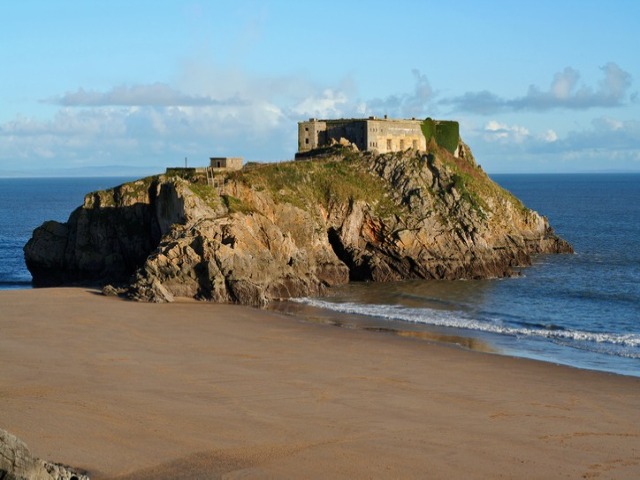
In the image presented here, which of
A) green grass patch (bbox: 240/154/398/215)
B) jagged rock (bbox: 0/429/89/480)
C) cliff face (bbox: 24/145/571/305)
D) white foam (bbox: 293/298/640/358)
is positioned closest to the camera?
jagged rock (bbox: 0/429/89/480)

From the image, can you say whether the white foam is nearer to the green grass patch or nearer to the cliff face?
the cliff face

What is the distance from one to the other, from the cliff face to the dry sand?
26.7 ft

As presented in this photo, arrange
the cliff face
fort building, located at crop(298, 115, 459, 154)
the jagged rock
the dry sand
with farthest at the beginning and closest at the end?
fort building, located at crop(298, 115, 459, 154)
the cliff face
the dry sand
the jagged rock

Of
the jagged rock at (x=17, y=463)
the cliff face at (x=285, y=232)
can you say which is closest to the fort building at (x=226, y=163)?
the cliff face at (x=285, y=232)

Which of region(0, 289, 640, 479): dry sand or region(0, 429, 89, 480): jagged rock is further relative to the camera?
region(0, 289, 640, 479): dry sand

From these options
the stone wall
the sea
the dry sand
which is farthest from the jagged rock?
the stone wall

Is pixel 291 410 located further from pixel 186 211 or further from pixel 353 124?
pixel 353 124

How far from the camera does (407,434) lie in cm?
2322

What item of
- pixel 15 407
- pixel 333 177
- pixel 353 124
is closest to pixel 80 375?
pixel 15 407

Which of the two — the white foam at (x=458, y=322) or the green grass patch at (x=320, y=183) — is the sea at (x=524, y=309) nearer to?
the white foam at (x=458, y=322)

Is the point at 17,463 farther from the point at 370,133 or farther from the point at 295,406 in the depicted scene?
the point at 370,133

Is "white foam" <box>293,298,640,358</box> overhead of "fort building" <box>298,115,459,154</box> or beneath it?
beneath

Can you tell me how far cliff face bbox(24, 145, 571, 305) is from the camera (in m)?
46.5

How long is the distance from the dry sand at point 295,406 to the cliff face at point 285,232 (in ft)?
26.7
